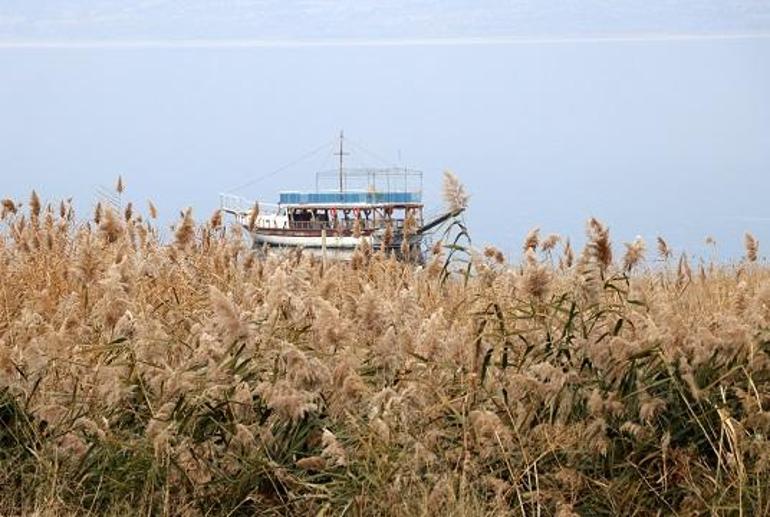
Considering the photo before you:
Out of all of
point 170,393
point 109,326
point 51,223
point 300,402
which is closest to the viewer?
point 300,402

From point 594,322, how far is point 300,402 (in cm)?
131

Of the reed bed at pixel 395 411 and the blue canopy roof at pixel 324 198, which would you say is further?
the blue canopy roof at pixel 324 198

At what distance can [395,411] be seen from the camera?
469 centimetres

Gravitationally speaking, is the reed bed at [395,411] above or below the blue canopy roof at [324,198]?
below

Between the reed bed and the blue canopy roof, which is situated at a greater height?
the blue canopy roof

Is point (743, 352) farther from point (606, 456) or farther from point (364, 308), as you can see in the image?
point (364, 308)

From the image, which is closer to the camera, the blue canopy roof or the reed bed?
the reed bed

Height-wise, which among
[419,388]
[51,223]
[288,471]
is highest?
[51,223]

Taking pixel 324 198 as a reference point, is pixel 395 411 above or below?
below

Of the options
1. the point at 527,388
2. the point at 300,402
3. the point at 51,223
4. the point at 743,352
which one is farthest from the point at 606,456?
the point at 51,223

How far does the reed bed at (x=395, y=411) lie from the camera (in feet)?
14.9

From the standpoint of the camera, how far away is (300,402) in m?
4.48

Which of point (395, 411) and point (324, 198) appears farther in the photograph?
point (324, 198)

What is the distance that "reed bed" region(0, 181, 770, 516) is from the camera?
4.55 m
